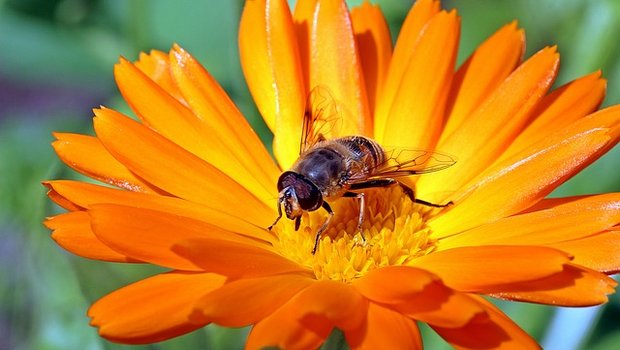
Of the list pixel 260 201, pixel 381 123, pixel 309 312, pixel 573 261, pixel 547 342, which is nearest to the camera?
pixel 309 312

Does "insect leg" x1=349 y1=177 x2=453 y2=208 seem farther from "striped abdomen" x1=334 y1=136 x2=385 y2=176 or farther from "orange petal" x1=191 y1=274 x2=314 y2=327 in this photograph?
"orange petal" x1=191 y1=274 x2=314 y2=327

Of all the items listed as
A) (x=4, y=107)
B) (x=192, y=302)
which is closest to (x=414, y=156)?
(x=192, y=302)

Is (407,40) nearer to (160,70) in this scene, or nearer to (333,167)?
(333,167)

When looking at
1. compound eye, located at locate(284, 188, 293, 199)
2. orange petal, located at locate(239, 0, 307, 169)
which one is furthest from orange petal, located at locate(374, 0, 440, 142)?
→ compound eye, located at locate(284, 188, 293, 199)

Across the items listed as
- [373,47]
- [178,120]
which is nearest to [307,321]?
[178,120]

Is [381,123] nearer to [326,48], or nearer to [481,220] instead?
[326,48]

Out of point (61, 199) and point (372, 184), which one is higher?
point (372, 184)
